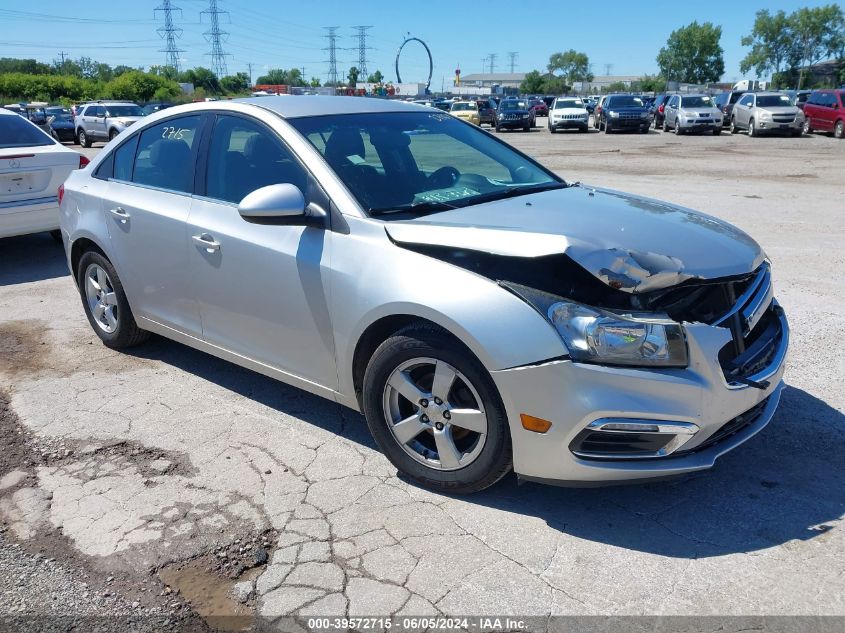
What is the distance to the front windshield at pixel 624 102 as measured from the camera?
33.1m

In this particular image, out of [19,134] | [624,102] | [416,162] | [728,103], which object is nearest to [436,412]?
[416,162]

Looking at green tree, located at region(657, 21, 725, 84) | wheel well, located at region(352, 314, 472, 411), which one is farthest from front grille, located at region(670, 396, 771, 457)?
green tree, located at region(657, 21, 725, 84)

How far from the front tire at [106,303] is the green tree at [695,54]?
13715 centimetres

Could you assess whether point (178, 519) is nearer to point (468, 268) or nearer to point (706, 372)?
point (468, 268)

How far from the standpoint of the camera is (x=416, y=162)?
4.34 m

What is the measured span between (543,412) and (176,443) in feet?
7.11

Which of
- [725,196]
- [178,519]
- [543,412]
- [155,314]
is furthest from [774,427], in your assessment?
[725,196]

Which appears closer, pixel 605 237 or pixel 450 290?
pixel 450 290

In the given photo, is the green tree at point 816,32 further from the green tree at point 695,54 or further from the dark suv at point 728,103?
the dark suv at point 728,103

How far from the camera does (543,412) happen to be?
9.77 feet

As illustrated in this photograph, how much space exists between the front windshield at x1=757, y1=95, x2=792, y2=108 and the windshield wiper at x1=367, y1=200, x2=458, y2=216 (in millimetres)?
29130

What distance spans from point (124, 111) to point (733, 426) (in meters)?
30.5

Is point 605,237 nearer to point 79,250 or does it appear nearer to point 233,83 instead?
point 79,250

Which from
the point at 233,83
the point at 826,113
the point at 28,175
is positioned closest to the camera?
the point at 28,175
